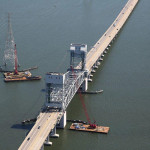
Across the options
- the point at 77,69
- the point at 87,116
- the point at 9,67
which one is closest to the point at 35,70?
the point at 9,67

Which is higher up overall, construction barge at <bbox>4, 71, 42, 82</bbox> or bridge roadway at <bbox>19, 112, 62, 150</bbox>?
construction barge at <bbox>4, 71, 42, 82</bbox>

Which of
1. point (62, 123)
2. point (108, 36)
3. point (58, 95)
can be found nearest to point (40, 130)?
point (62, 123)

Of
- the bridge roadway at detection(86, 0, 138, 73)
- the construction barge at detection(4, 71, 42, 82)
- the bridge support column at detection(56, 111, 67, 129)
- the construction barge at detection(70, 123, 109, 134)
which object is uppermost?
the bridge roadway at detection(86, 0, 138, 73)

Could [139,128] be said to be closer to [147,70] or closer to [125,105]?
[125,105]

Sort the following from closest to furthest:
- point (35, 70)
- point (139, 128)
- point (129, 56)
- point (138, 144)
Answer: point (138, 144)
point (139, 128)
point (35, 70)
point (129, 56)

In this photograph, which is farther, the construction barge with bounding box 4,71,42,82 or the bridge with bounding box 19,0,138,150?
the construction barge with bounding box 4,71,42,82

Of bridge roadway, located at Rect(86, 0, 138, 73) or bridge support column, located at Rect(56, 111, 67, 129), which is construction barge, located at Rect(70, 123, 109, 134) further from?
bridge roadway, located at Rect(86, 0, 138, 73)

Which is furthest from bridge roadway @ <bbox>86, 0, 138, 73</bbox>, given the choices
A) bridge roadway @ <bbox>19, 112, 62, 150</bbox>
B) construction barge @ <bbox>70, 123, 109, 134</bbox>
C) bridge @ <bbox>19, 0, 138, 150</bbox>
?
bridge roadway @ <bbox>19, 112, 62, 150</bbox>

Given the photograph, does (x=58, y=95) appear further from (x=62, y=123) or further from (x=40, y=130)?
(x=40, y=130)
